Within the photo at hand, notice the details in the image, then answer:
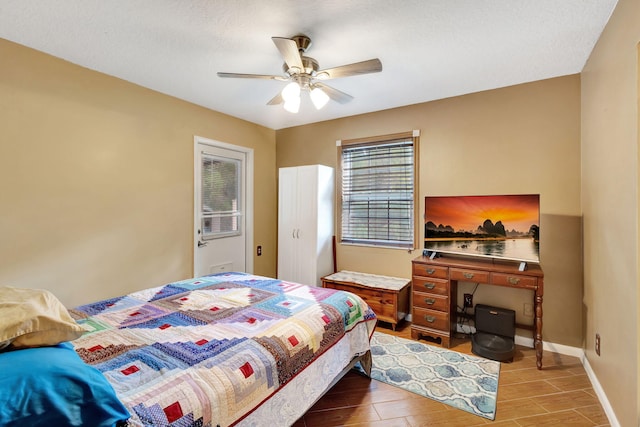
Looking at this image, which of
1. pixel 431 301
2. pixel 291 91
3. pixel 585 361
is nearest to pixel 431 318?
pixel 431 301

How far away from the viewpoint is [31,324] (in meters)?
1.04

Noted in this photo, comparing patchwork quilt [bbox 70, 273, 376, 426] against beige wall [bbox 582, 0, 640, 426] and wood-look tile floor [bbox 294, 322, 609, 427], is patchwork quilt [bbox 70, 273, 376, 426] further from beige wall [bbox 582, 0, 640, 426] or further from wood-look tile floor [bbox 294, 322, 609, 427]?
beige wall [bbox 582, 0, 640, 426]

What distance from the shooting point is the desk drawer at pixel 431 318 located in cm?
280

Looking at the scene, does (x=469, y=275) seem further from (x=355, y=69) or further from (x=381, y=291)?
(x=355, y=69)

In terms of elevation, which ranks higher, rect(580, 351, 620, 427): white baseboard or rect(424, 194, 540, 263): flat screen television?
rect(424, 194, 540, 263): flat screen television

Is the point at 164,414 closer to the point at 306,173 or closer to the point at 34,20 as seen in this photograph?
the point at 34,20

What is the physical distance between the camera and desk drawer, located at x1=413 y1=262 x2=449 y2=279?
9.15 ft

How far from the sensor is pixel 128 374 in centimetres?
119

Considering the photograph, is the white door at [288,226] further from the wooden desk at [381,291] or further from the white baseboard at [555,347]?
the white baseboard at [555,347]

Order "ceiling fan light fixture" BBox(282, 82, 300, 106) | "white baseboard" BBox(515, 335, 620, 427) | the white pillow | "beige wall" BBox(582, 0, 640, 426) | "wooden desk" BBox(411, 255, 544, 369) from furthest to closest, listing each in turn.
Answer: "wooden desk" BBox(411, 255, 544, 369) < "ceiling fan light fixture" BBox(282, 82, 300, 106) < "white baseboard" BBox(515, 335, 620, 427) < "beige wall" BBox(582, 0, 640, 426) < the white pillow

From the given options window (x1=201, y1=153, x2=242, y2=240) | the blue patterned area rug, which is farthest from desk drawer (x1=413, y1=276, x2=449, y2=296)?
window (x1=201, y1=153, x2=242, y2=240)

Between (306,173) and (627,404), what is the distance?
320cm

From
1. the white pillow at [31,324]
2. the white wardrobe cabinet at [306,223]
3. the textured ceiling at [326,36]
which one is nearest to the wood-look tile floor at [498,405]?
the white pillow at [31,324]

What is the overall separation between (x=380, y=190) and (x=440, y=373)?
2.03m
